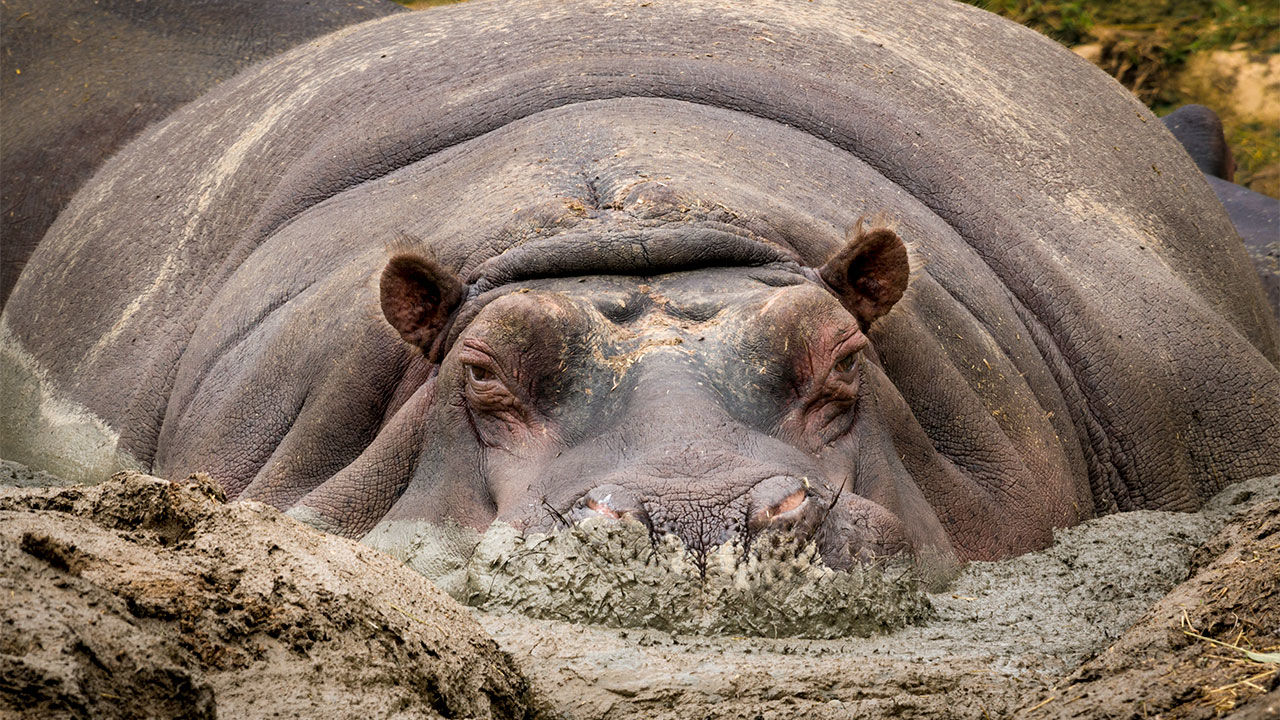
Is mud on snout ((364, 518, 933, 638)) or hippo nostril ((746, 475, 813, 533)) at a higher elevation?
hippo nostril ((746, 475, 813, 533))

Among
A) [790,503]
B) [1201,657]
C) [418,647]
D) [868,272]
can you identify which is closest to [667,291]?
→ [868,272]

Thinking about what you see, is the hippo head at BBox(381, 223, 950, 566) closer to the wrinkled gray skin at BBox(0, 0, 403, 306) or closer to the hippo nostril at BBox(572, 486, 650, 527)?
the hippo nostril at BBox(572, 486, 650, 527)

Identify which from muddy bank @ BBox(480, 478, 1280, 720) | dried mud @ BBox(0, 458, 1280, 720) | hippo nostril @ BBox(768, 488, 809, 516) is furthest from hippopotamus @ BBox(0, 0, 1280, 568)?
dried mud @ BBox(0, 458, 1280, 720)

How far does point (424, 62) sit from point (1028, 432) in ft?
7.87

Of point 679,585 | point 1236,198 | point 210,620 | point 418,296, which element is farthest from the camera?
point 1236,198

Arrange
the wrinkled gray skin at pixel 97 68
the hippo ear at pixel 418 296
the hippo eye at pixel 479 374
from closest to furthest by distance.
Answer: the hippo eye at pixel 479 374, the hippo ear at pixel 418 296, the wrinkled gray skin at pixel 97 68

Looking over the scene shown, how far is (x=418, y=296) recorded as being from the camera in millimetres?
3957

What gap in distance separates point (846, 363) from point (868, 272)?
0.32 meters

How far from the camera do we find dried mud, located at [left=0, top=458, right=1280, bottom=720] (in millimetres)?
1947

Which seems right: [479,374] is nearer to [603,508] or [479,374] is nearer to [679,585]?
[603,508]

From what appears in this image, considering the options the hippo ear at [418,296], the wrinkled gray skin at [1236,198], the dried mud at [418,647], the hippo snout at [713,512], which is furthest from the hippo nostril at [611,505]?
the wrinkled gray skin at [1236,198]

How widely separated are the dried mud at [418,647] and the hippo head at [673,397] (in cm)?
27

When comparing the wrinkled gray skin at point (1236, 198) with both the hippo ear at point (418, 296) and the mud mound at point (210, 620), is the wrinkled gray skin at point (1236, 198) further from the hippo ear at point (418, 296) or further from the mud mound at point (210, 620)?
the mud mound at point (210, 620)

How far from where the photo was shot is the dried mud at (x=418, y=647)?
6.39ft
